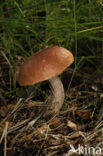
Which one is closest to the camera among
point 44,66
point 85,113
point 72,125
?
point 44,66

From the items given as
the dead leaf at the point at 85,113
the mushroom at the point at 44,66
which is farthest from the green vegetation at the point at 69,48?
the mushroom at the point at 44,66

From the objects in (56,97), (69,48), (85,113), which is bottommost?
(85,113)

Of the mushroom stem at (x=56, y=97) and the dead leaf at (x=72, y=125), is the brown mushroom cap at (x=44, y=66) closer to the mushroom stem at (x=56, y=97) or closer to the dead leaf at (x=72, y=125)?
the mushroom stem at (x=56, y=97)

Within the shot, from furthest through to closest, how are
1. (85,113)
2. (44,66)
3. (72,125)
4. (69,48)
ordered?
(69,48) → (85,113) → (72,125) → (44,66)

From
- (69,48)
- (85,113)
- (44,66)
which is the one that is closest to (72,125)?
(85,113)

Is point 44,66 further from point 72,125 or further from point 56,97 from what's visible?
point 72,125

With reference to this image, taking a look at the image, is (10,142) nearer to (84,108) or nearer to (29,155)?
(29,155)

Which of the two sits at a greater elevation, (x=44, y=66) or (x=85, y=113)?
(x=44, y=66)

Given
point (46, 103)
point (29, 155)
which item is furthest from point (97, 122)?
point (29, 155)

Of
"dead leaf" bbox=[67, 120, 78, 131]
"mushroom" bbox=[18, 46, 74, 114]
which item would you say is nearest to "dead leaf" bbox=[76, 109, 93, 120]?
"dead leaf" bbox=[67, 120, 78, 131]
